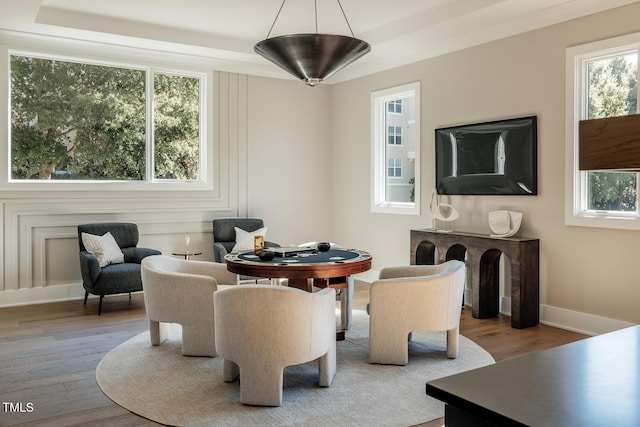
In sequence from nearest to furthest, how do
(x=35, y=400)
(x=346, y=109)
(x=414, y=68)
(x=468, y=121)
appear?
(x=35, y=400) → (x=468, y=121) → (x=414, y=68) → (x=346, y=109)

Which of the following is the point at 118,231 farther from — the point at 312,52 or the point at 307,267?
the point at 312,52

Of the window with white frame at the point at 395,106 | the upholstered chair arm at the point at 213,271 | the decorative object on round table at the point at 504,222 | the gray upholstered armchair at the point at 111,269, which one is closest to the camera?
the upholstered chair arm at the point at 213,271

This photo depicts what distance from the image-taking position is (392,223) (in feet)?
21.7

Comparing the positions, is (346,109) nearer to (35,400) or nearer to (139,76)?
(139,76)

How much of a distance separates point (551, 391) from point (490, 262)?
4363 mm

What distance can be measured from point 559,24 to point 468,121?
4.13ft

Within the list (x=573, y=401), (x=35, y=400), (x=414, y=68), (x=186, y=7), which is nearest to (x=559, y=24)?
(x=414, y=68)

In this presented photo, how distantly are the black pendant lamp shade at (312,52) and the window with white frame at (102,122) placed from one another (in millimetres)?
2782

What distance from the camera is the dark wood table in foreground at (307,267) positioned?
12.0ft

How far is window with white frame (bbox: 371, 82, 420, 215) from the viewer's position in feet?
20.6

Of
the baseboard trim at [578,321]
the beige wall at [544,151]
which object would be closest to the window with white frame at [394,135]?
the beige wall at [544,151]

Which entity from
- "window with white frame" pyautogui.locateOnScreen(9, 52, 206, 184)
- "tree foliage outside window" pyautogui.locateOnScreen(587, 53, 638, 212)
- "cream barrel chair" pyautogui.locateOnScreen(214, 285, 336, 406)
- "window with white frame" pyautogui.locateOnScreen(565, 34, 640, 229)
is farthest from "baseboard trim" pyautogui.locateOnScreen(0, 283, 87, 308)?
"tree foliage outside window" pyautogui.locateOnScreen(587, 53, 638, 212)

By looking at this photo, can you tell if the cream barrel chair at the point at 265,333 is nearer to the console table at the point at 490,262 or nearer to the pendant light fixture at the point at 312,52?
the pendant light fixture at the point at 312,52

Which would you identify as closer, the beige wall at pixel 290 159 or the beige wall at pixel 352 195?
the beige wall at pixel 352 195
